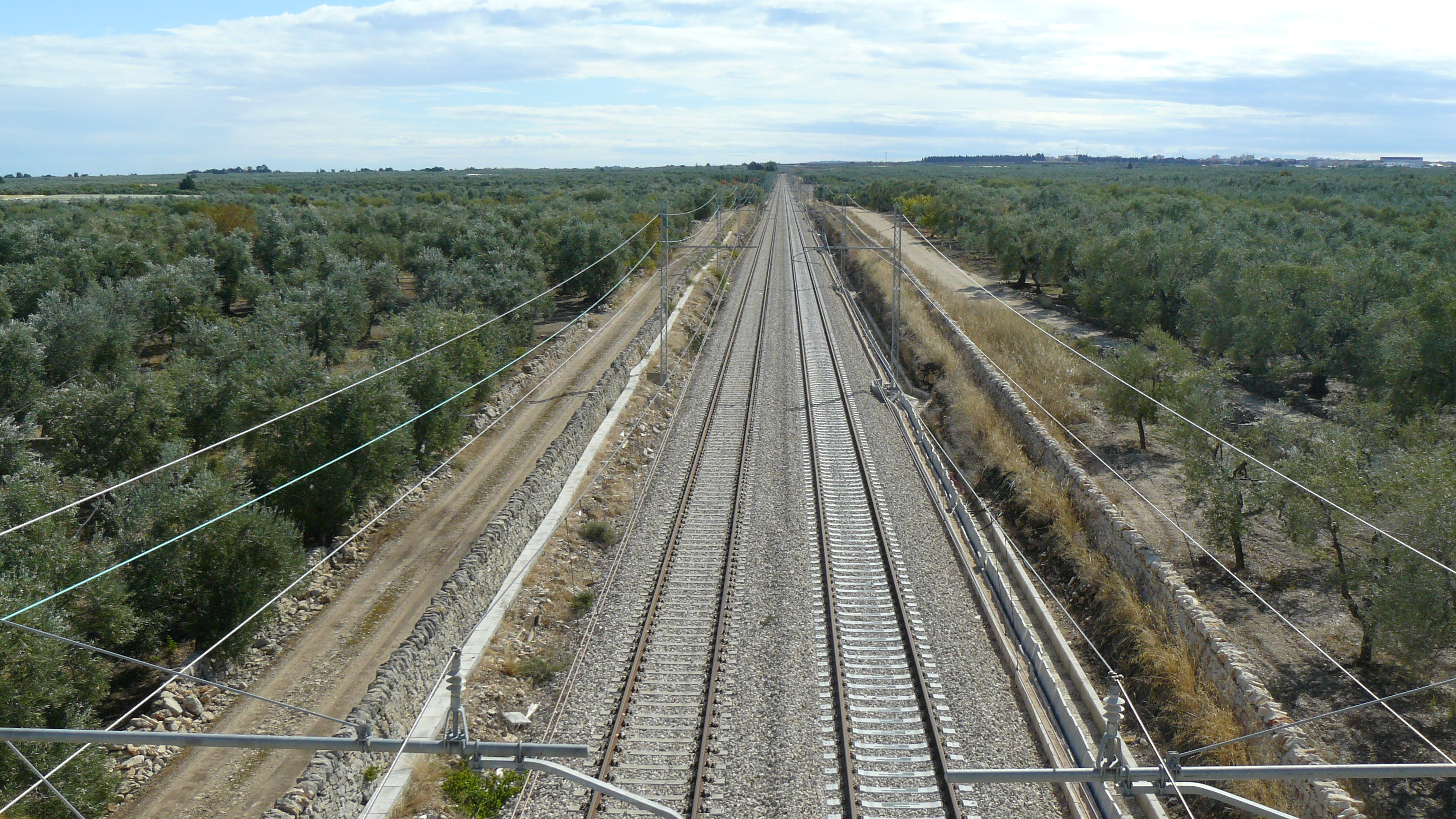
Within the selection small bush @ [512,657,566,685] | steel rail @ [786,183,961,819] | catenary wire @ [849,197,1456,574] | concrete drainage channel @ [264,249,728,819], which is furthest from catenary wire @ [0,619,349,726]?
catenary wire @ [849,197,1456,574]

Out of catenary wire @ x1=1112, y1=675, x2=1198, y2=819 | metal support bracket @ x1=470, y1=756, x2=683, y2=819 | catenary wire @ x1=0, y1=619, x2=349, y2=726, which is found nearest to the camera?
metal support bracket @ x1=470, y1=756, x2=683, y2=819

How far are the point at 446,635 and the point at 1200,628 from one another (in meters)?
11.9

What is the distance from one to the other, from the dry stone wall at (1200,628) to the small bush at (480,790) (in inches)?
362

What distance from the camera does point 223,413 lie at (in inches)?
916

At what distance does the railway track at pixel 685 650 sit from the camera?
1066 cm

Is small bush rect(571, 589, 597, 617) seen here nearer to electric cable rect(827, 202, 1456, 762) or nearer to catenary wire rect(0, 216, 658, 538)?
catenary wire rect(0, 216, 658, 538)

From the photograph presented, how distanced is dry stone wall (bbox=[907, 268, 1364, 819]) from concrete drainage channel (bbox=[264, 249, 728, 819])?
10.2 m

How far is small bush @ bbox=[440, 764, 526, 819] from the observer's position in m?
10.2

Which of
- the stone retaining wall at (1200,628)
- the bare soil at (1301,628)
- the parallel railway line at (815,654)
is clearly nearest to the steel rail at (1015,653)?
the parallel railway line at (815,654)

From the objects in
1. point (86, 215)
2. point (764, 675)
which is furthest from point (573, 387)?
point (86, 215)

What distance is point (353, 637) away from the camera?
15.4 m

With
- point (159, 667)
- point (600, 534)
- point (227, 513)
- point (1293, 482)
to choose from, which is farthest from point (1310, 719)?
point (600, 534)

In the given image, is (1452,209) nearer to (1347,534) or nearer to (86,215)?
(1347,534)

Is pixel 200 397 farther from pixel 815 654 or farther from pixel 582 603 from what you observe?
pixel 815 654
